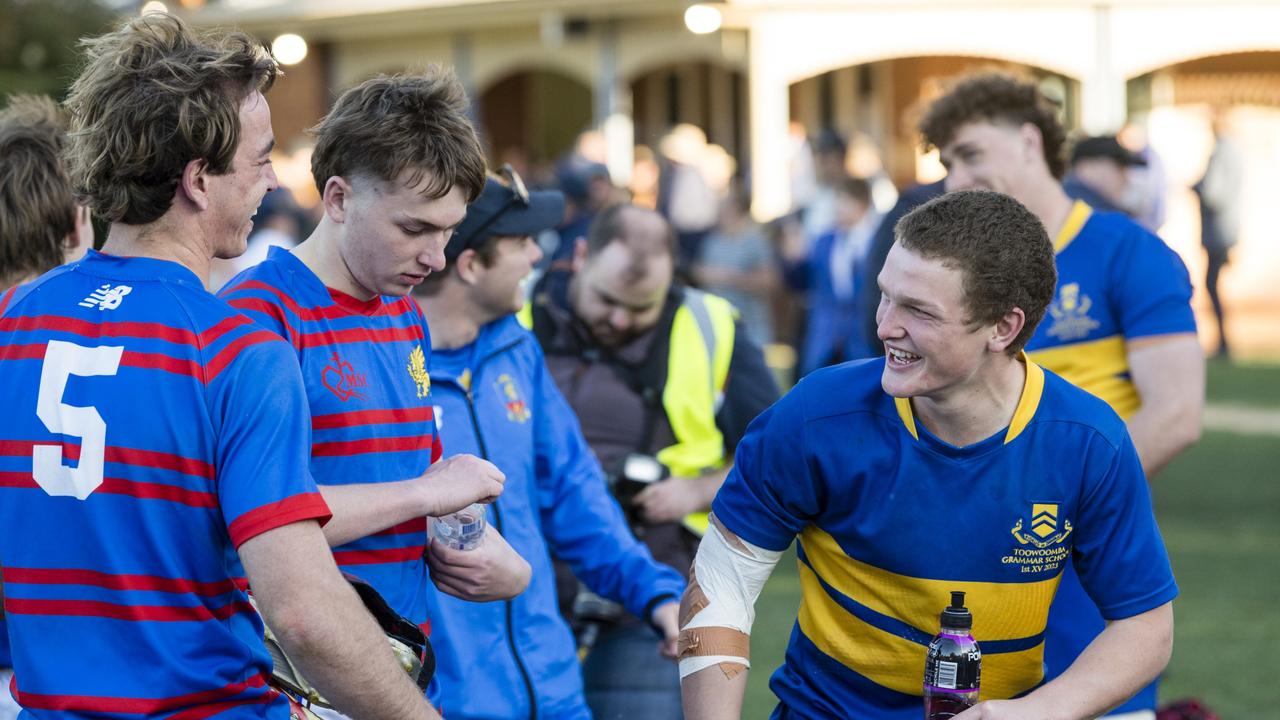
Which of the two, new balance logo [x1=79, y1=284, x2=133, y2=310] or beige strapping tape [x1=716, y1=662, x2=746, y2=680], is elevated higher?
new balance logo [x1=79, y1=284, x2=133, y2=310]

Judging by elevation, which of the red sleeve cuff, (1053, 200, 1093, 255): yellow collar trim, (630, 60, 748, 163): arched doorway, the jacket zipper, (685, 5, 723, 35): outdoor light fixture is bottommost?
the jacket zipper

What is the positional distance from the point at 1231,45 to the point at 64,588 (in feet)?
65.7

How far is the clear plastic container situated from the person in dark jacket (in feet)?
1.66

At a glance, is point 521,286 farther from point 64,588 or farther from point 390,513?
point 64,588

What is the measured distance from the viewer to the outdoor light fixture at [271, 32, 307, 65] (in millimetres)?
23922

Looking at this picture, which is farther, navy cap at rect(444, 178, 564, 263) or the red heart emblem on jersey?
navy cap at rect(444, 178, 564, 263)

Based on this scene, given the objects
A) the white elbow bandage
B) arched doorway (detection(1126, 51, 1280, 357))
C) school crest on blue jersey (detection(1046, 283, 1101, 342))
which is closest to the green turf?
arched doorway (detection(1126, 51, 1280, 357))

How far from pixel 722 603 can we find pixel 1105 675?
79 centimetres

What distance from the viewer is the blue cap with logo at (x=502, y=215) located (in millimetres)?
3910

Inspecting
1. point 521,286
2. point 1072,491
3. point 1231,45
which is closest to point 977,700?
point 1072,491

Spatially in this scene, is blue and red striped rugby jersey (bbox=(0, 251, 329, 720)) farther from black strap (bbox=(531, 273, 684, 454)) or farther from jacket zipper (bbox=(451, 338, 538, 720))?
black strap (bbox=(531, 273, 684, 454))

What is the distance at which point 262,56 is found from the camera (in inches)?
103

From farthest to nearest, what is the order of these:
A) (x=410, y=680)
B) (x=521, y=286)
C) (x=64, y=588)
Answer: (x=521, y=286) → (x=410, y=680) → (x=64, y=588)

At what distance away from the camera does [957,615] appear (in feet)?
9.61
